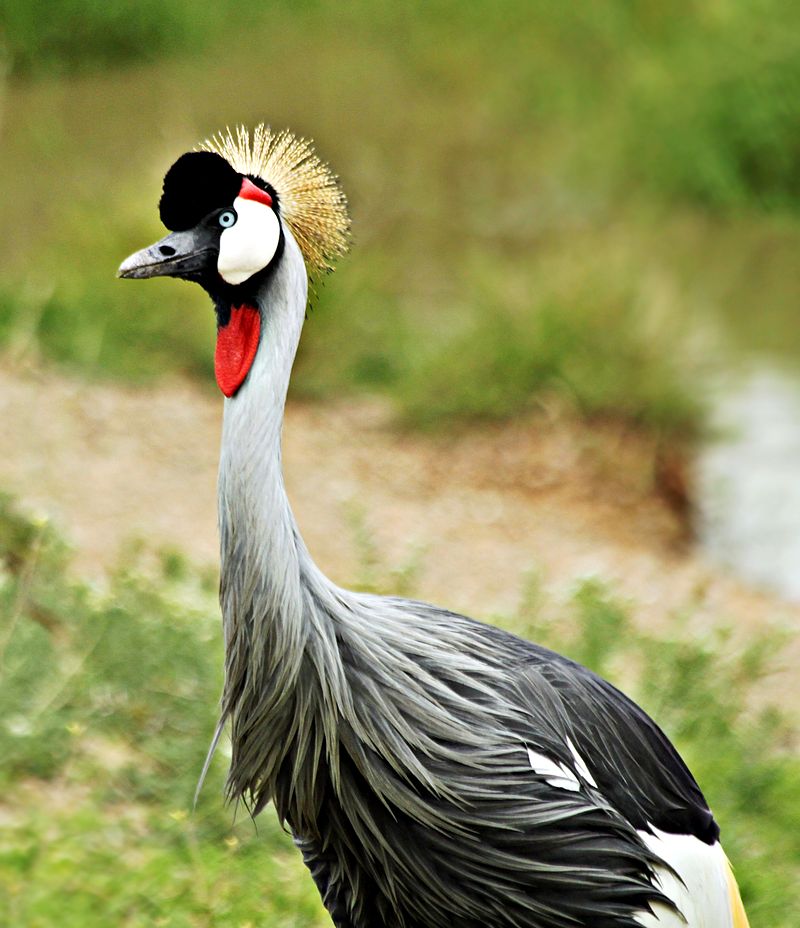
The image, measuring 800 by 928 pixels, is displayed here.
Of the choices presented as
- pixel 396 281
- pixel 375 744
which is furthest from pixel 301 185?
pixel 396 281

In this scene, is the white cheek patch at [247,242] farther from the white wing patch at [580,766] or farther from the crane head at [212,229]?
the white wing patch at [580,766]

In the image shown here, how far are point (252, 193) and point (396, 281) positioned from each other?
5911mm

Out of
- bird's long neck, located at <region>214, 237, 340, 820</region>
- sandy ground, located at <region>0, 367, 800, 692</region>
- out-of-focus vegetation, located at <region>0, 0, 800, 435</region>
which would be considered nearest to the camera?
bird's long neck, located at <region>214, 237, 340, 820</region>

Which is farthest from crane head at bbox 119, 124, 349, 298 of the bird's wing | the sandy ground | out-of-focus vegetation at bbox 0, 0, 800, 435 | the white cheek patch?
out-of-focus vegetation at bbox 0, 0, 800, 435

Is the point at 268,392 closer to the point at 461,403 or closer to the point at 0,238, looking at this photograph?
the point at 461,403

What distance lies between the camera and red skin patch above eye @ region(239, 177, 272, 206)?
1.94 m

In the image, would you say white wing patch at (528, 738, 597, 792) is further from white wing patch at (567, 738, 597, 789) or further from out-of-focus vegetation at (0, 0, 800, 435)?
out-of-focus vegetation at (0, 0, 800, 435)

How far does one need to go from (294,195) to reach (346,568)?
2397 mm

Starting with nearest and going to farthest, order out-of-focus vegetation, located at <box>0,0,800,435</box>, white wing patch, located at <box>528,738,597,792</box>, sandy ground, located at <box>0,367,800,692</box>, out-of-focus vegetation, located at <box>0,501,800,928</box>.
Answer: white wing patch, located at <box>528,738,597,792</box>
out-of-focus vegetation, located at <box>0,501,800,928</box>
sandy ground, located at <box>0,367,800,692</box>
out-of-focus vegetation, located at <box>0,0,800,435</box>

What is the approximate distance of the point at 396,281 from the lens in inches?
308

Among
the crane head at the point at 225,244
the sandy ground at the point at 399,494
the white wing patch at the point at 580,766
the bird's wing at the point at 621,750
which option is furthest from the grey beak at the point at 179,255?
the sandy ground at the point at 399,494

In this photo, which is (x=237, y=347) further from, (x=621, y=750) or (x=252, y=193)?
(x=621, y=750)

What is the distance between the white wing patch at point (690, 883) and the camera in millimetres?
2133

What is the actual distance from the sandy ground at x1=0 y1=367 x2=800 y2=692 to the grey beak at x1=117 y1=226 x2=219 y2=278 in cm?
160
